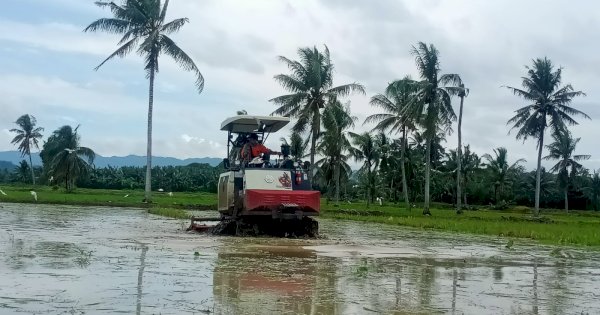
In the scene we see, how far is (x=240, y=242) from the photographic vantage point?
16.2 metres

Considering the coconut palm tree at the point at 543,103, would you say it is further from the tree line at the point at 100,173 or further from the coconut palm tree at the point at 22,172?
the coconut palm tree at the point at 22,172

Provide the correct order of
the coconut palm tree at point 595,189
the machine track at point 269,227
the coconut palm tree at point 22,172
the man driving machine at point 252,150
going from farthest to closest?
the coconut palm tree at point 22,172, the coconut palm tree at point 595,189, the man driving machine at point 252,150, the machine track at point 269,227

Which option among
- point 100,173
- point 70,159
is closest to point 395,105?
point 70,159

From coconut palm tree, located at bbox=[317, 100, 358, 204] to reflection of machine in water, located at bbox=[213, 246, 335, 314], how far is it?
1126 inches

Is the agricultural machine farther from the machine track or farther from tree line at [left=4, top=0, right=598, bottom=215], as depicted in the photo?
tree line at [left=4, top=0, right=598, bottom=215]

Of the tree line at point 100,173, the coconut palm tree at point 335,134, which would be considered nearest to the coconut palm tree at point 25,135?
the tree line at point 100,173

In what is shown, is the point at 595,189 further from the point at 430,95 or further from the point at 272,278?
the point at 272,278

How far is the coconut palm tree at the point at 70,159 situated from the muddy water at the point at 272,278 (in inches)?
1602

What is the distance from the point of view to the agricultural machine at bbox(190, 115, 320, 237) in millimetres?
17500

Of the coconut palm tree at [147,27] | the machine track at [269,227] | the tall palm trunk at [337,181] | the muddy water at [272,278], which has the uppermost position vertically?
the coconut palm tree at [147,27]

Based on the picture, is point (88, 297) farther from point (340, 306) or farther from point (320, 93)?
point (320, 93)

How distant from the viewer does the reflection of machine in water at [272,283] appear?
7156 millimetres

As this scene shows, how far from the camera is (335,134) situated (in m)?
45.8

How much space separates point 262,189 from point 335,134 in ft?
93.8
